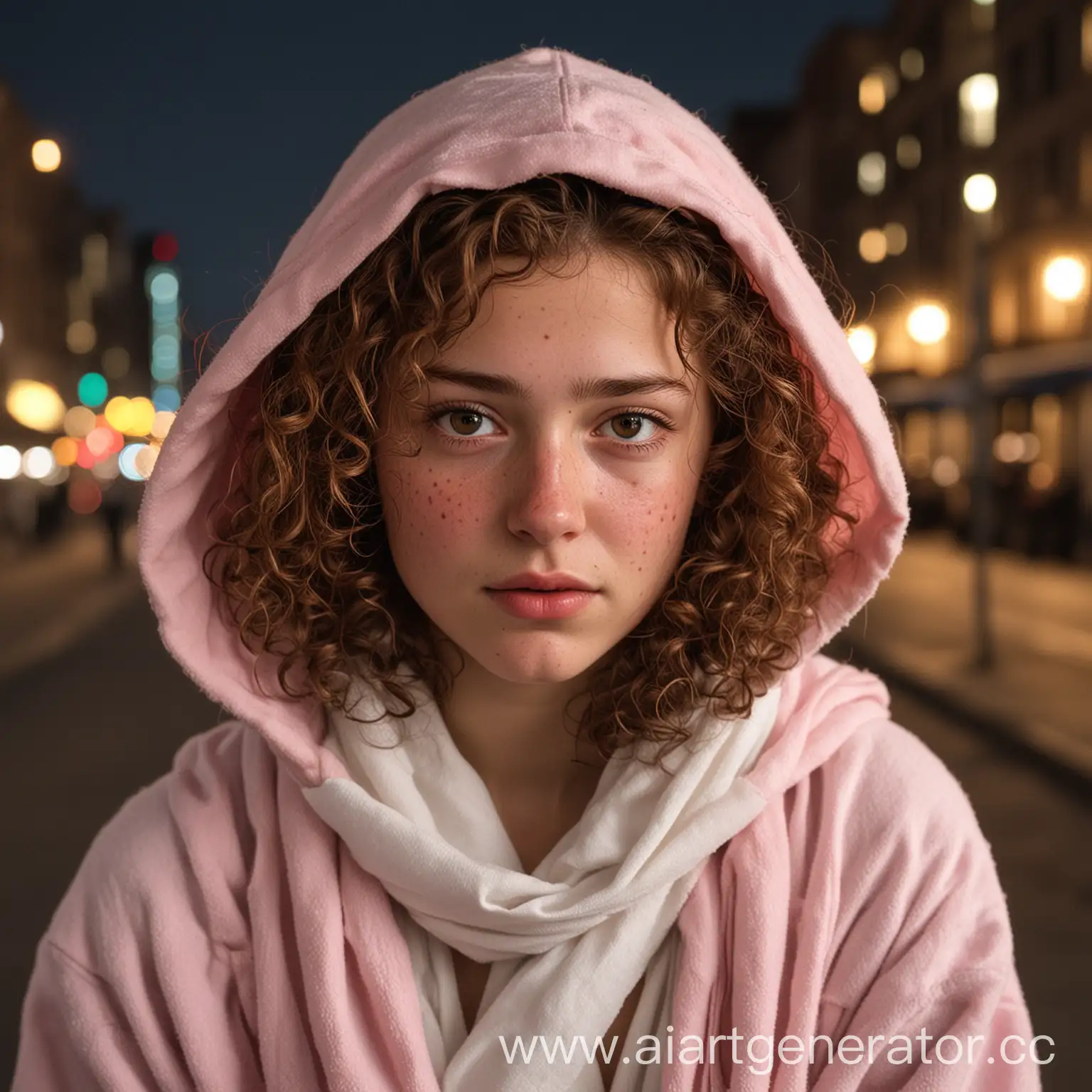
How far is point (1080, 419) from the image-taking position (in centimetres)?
2864

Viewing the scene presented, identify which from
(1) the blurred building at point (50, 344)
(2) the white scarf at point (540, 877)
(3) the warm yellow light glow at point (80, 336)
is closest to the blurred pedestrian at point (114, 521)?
(1) the blurred building at point (50, 344)

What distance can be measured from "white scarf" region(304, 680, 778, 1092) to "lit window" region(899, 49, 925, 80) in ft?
145

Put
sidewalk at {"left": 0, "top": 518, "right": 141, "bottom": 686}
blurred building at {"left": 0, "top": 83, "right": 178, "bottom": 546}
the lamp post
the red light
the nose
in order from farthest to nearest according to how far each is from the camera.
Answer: blurred building at {"left": 0, "top": 83, "right": 178, "bottom": 546} < the red light < sidewalk at {"left": 0, "top": 518, "right": 141, "bottom": 686} < the lamp post < the nose

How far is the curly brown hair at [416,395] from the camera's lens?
5.82 feet

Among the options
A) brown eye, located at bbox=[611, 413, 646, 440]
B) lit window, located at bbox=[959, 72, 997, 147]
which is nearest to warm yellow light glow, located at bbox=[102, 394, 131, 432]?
lit window, located at bbox=[959, 72, 997, 147]

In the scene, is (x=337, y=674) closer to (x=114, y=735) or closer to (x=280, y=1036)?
(x=280, y=1036)

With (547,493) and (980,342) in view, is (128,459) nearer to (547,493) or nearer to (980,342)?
(980,342)

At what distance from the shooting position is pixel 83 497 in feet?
147

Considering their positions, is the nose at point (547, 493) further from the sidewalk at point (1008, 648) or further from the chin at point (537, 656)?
the sidewalk at point (1008, 648)

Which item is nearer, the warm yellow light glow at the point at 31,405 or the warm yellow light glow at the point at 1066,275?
the warm yellow light glow at the point at 1066,275

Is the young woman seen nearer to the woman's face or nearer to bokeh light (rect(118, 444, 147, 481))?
the woman's face

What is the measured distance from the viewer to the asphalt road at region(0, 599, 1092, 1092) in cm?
522

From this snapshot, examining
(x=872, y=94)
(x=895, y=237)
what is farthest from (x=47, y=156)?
(x=872, y=94)

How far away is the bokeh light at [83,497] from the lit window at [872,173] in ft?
89.6
